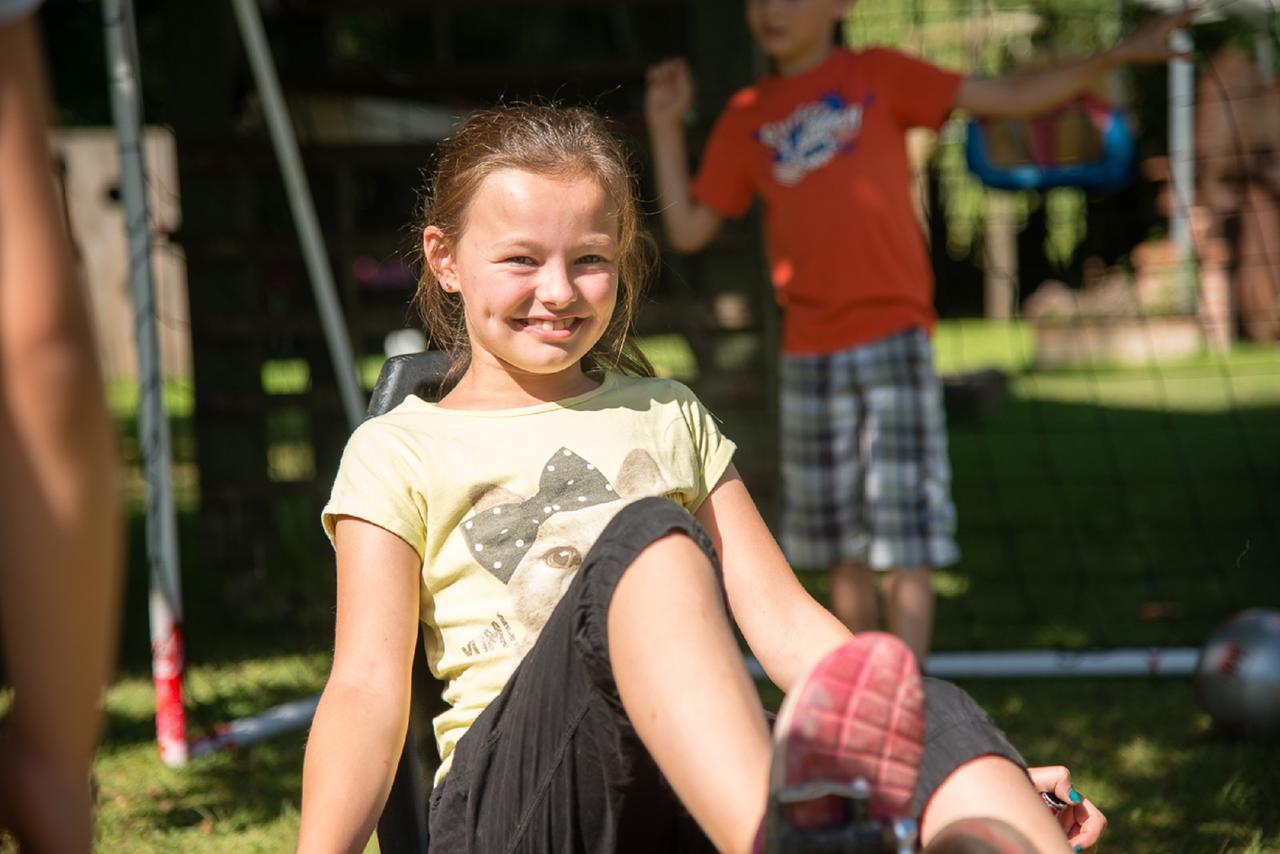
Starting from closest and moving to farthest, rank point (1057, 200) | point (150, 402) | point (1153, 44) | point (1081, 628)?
point (150, 402) < point (1153, 44) < point (1081, 628) < point (1057, 200)

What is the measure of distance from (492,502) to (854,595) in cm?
197

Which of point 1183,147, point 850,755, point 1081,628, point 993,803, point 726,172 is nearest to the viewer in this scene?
point 850,755

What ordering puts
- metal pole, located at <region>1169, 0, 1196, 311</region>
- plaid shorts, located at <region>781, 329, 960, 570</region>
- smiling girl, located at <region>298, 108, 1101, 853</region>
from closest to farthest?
smiling girl, located at <region>298, 108, 1101, 853</region>
plaid shorts, located at <region>781, 329, 960, 570</region>
metal pole, located at <region>1169, 0, 1196, 311</region>

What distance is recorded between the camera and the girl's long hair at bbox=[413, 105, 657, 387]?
6.41 ft

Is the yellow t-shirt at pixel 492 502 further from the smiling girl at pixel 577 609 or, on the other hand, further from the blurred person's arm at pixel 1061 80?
the blurred person's arm at pixel 1061 80

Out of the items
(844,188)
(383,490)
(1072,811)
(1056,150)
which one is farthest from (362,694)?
(1056,150)

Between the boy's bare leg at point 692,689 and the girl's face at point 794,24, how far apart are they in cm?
241

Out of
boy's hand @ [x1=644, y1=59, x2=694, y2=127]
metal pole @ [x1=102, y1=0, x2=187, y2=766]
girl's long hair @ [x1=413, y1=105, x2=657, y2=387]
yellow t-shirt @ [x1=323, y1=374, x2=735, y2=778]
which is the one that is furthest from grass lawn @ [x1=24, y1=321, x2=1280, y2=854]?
boy's hand @ [x1=644, y1=59, x2=694, y2=127]

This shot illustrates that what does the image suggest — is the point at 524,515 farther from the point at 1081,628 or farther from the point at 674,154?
the point at 1081,628

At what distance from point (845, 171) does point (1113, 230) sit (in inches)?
300

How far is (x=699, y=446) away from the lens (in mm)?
2043

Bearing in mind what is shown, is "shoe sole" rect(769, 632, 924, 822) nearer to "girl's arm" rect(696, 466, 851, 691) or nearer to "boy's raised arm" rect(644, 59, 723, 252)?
"girl's arm" rect(696, 466, 851, 691)

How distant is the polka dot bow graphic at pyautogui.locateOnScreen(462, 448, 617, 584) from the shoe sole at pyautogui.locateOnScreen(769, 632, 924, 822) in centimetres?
61

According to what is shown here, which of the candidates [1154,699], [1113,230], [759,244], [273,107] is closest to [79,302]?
[273,107]
